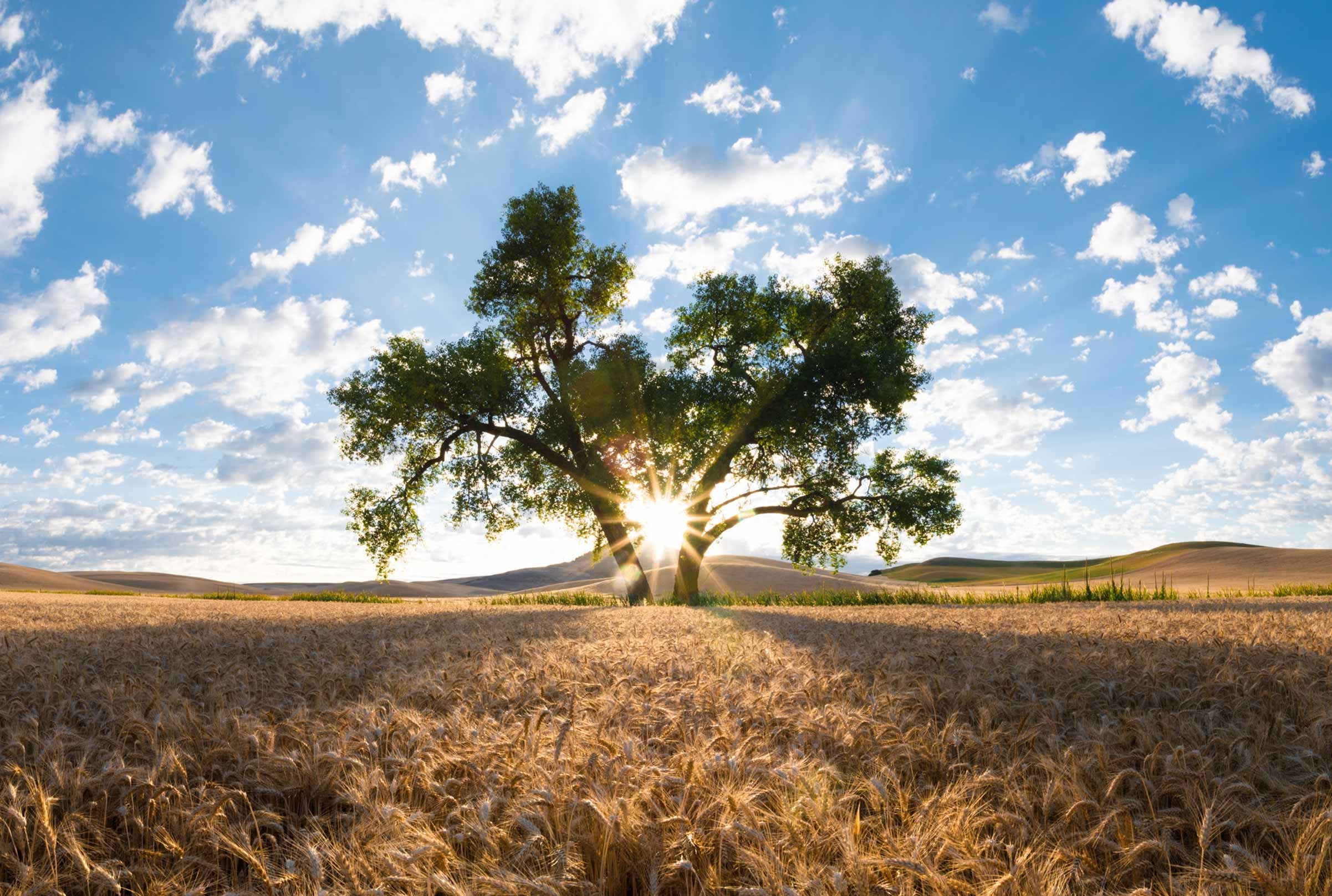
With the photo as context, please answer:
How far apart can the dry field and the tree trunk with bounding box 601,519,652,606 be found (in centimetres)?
1793

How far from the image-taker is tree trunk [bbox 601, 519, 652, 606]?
22.5 meters

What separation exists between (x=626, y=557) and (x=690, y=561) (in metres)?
2.07

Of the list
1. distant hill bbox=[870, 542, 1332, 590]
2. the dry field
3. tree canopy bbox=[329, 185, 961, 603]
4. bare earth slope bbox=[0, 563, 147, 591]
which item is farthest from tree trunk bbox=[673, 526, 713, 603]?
bare earth slope bbox=[0, 563, 147, 591]

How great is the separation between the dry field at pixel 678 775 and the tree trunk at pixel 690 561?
59.0ft

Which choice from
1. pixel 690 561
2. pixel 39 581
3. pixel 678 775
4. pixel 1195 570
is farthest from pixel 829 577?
pixel 39 581

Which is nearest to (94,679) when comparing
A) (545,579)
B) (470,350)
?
(470,350)

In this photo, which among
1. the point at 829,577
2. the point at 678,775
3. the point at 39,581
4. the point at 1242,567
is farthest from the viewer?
Result: the point at 39,581

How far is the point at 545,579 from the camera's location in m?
81.2

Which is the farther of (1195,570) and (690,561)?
(1195,570)

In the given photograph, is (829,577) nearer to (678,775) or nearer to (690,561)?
(690,561)

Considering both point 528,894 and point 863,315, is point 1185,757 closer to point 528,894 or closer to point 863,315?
point 528,894

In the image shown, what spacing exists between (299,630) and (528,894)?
7.21 m

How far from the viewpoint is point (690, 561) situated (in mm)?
22766

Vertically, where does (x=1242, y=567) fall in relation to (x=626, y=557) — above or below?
below
